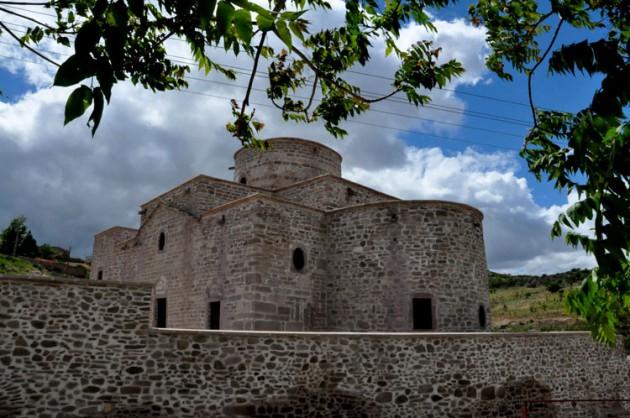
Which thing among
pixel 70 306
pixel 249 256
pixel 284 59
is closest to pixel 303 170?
pixel 249 256

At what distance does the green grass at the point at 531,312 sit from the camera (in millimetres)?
28580

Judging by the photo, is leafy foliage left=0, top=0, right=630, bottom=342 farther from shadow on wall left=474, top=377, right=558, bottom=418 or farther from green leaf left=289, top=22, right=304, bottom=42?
shadow on wall left=474, top=377, right=558, bottom=418

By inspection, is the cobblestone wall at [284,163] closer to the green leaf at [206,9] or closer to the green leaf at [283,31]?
the green leaf at [283,31]

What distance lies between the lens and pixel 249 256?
14008mm

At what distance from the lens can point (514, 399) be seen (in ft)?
36.7

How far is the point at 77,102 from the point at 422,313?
13.7 m

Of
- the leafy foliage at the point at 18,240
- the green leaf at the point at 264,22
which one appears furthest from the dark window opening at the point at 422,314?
the leafy foliage at the point at 18,240

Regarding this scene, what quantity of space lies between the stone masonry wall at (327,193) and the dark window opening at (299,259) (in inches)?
118

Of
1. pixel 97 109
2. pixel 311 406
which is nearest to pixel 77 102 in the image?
pixel 97 109

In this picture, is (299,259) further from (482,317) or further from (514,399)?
(514,399)

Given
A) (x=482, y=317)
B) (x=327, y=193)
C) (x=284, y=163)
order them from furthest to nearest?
(x=284, y=163)
(x=327, y=193)
(x=482, y=317)

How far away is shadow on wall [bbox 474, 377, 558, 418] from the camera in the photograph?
10664 mm

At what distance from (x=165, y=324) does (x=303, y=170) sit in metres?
8.72

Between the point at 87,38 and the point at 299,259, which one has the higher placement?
the point at 299,259
